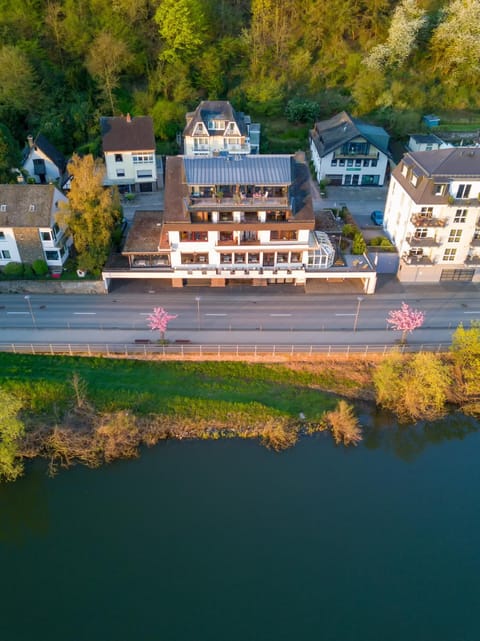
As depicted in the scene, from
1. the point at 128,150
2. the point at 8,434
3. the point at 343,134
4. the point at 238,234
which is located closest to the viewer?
the point at 8,434

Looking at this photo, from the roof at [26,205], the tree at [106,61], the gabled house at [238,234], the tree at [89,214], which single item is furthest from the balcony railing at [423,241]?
the tree at [106,61]

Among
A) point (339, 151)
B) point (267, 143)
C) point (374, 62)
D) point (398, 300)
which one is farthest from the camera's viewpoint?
point (374, 62)

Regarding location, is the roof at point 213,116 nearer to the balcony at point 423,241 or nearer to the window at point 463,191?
the balcony at point 423,241

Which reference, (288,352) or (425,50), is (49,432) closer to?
(288,352)

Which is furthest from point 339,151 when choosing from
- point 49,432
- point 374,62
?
point 49,432

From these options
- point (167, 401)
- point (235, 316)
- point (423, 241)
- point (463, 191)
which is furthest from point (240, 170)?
point (167, 401)

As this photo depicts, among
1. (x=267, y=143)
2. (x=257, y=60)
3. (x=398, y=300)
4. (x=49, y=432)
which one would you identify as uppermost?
(x=257, y=60)

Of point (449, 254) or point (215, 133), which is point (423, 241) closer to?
point (449, 254)
